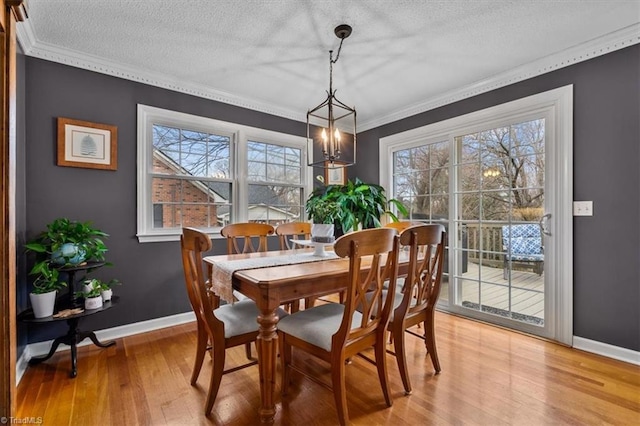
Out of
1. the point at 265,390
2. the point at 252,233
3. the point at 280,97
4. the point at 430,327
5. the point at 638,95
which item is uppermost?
the point at 280,97

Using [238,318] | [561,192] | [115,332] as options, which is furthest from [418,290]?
[115,332]

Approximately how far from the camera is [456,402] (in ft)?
5.54

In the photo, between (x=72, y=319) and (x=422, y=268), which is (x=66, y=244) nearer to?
(x=72, y=319)

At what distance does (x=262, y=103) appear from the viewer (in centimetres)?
348

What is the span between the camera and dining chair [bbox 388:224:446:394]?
168 centimetres

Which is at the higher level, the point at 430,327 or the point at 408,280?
the point at 408,280

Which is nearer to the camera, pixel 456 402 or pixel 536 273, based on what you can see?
pixel 456 402

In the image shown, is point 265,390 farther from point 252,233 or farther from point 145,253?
point 145,253

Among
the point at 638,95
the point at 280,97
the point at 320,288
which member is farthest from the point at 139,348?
the point at 638,95

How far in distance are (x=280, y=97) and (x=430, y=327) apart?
9.12ft

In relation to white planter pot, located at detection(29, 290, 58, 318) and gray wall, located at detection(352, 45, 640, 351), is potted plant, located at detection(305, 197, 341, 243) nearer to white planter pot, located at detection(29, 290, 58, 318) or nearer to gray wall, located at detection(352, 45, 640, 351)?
white planter pot, located at detection(29, 290, 58, 318)

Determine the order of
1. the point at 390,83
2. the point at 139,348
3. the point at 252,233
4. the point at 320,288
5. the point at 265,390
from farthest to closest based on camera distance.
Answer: the point at 390,83 < the point at 252,233 < the point at 139,348 < the point at 320,288 < the point at 265,390

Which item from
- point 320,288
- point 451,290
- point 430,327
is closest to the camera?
point 320,288

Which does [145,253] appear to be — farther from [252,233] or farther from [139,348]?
[252,233]
